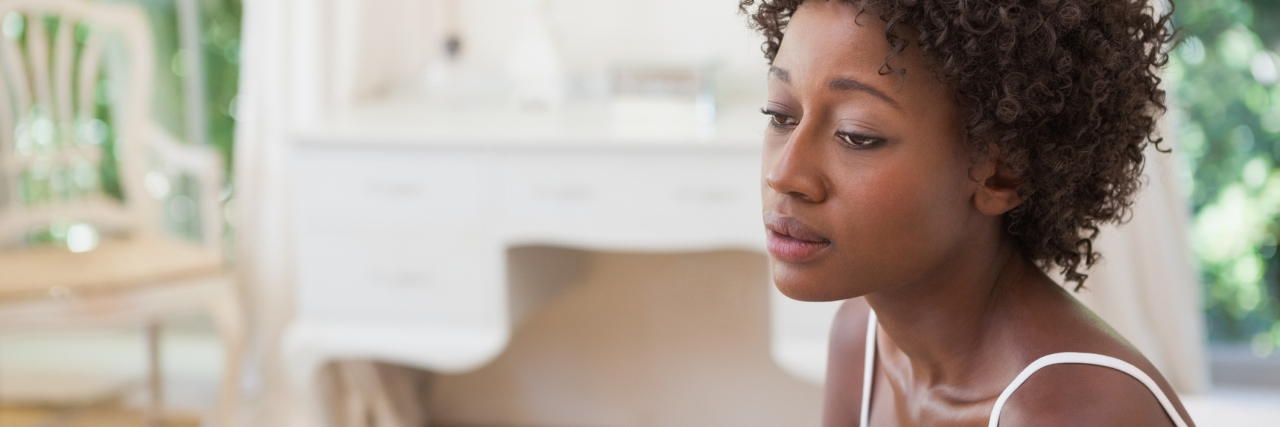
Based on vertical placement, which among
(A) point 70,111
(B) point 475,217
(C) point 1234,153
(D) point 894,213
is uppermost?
(A) point 70,111

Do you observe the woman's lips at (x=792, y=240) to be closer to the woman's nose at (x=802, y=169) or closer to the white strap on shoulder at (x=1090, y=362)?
the woman's nose at (x=802, y=169)

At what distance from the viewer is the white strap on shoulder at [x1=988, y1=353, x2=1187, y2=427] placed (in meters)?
0.60

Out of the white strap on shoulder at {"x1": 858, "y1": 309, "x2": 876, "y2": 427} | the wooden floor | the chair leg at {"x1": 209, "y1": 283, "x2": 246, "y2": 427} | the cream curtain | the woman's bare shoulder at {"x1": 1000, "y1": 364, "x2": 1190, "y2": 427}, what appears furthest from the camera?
the wooden floor

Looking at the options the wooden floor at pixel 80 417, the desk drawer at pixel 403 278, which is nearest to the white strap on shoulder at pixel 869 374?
the desk drawer at pixel 403 278

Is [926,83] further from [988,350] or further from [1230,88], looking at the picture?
[1230,88]

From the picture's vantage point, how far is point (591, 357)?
8.23ft

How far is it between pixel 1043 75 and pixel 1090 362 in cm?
16

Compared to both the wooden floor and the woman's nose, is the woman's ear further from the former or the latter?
the wooden floor

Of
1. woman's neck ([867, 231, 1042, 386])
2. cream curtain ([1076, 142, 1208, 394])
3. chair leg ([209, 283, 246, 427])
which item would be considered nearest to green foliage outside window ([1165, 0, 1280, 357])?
cream curtain ([1076, 142, 1208, 394])

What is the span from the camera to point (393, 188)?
1856mm

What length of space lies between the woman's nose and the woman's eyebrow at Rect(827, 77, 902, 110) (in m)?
0.03

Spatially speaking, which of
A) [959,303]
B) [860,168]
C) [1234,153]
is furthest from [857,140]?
[1234,153]

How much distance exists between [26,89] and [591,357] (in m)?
1.34

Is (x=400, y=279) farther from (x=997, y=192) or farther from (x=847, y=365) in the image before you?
(x=997, y=192)
